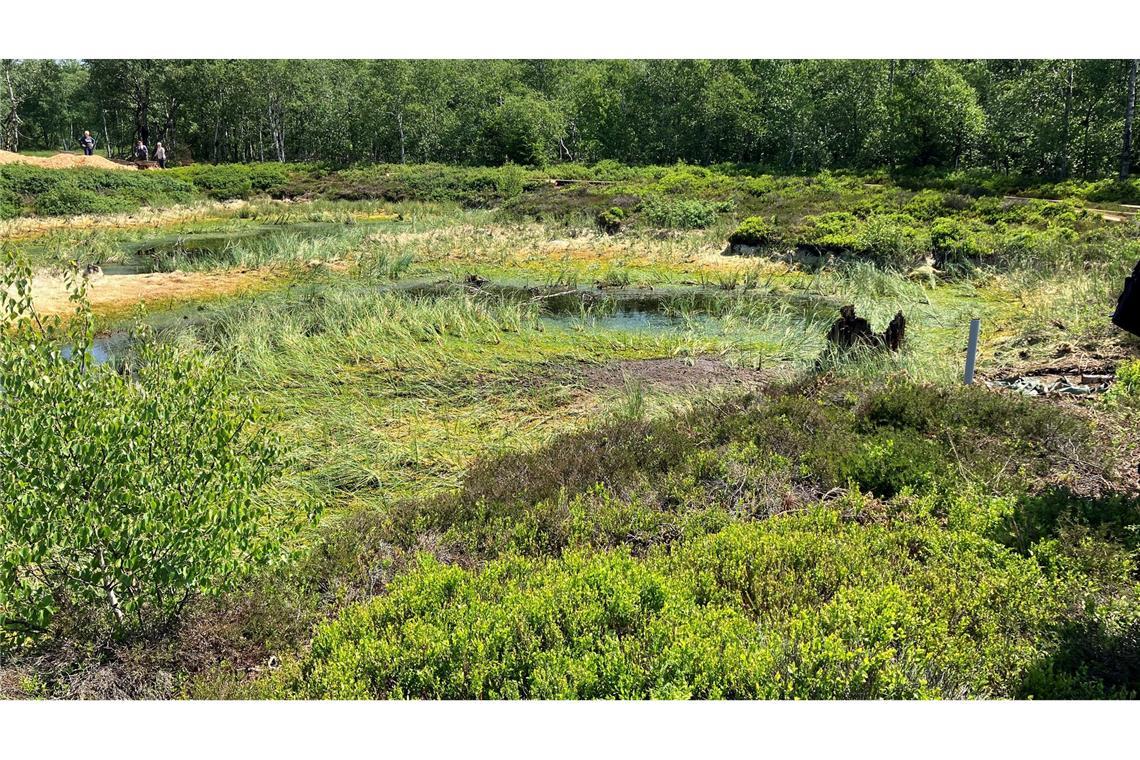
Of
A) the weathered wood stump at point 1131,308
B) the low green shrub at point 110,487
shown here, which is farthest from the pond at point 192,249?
the weathered wood stump at point 1131,308

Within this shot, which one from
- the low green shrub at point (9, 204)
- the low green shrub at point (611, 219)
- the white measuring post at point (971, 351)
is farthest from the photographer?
the low green shrub at point (9, 204)

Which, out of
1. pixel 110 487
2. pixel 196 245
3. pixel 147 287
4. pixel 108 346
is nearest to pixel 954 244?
pixel 108 346

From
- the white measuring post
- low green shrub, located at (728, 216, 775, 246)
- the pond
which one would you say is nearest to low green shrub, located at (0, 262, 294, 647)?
the white measuring post

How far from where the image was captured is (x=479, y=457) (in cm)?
841

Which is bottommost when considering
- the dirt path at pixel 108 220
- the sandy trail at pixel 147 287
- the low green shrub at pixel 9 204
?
→ the sandy trail at pixel 147 287

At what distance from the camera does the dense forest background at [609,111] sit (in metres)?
38.5

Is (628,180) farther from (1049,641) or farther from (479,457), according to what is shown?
(1049,641)

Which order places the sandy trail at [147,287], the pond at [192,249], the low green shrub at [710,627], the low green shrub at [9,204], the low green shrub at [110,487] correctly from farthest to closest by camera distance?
the low green shrub at [9,204] → the pond at [192,249] → the sandy trail at [147,287] → the low green shrub at [110,487] → the low green shrub at [710,627]

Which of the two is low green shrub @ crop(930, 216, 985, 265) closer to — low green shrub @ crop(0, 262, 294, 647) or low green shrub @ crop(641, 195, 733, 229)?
low green shrub @ crop(641, 195, 733, 229)

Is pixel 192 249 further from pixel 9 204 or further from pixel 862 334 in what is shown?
pixel 862 334

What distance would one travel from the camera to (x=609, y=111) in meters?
63.1

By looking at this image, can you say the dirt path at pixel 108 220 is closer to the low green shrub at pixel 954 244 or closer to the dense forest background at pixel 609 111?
the dense forest background at pixel 609 111

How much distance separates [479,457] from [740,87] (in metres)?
51.4
